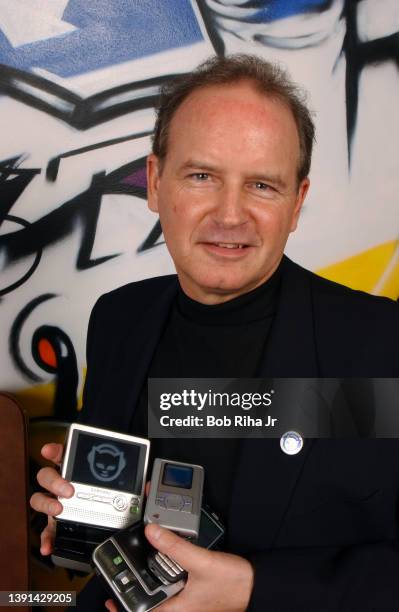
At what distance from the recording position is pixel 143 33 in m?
1.66

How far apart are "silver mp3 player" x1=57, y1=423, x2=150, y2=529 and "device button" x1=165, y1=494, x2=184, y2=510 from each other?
0.32 ft

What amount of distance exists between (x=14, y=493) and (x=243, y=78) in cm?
131

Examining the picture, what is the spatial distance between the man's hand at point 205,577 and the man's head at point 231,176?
450 mm

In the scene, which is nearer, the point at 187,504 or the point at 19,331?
the point at 187,504

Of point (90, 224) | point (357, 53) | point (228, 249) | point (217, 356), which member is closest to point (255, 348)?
point (217, 356)

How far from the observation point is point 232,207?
100 centimetres

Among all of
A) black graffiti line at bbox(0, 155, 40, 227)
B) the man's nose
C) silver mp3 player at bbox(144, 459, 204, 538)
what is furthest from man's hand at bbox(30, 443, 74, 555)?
black graffiti line at bbox(0, 155, 40, 227)

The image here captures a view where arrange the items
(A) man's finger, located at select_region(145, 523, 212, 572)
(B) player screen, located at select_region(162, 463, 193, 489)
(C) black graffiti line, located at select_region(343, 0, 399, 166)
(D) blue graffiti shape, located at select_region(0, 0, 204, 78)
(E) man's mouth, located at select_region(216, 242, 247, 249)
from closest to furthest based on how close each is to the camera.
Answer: (A) man's finger, located at select_region(145, 523, 212, 572) < (B) player screen, located at select_region(162, 463, 193, 489) < (E) man's mouth, located at select_region(216, 242, 247, 249) < (D) blue graffiti shape, located at select_region(0, 0, 204, 78) < (C) black graffiti line, located at select_region(343, 0, 399, 166)

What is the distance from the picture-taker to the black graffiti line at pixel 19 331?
1.82 m

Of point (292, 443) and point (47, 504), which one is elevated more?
point (292, 443)

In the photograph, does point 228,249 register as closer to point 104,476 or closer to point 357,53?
point 104,476

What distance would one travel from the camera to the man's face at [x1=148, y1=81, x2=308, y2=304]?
100 cm

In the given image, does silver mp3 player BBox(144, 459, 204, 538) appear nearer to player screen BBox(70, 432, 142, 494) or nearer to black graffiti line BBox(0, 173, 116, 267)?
player screen BBox(70, 432, 142, 494)

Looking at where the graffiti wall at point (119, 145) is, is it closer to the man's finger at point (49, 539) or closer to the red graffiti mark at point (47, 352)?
the red graffiti mark at point (47, 352)
